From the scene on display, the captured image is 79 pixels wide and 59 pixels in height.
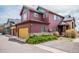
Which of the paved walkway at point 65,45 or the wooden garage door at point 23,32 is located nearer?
the paved walkway at point 65,45

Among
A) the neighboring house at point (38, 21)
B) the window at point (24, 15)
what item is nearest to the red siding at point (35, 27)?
the neighboring house at point (38, 21)

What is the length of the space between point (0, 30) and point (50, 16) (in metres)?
1.23

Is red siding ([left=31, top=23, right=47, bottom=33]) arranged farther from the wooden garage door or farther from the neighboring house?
the wooden garage door

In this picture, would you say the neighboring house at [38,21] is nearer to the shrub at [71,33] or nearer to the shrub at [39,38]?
the shrub at [39,38]

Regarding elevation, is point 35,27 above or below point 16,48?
above

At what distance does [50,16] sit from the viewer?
3588mm

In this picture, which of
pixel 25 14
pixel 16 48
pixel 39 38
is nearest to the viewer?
pixel 16 48

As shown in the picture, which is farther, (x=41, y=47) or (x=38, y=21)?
(x=38, y=21)

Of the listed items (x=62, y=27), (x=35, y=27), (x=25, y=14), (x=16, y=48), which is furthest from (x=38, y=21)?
(x=16, y=48)

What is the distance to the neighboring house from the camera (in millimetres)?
3477

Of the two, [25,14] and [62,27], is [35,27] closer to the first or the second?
[25,14]

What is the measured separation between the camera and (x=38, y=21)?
3.50 meters

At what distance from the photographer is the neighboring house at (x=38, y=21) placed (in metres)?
3.48
